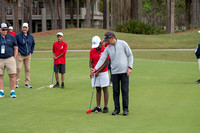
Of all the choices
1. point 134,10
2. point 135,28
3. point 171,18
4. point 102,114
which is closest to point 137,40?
point 135,28

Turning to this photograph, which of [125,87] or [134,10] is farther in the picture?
[134,10]

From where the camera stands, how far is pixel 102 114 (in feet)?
33.2

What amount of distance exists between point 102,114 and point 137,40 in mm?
29889

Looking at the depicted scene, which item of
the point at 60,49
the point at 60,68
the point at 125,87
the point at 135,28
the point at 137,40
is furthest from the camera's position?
the point at 135,28

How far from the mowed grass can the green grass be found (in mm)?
18886

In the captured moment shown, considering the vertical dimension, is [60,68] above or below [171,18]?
below

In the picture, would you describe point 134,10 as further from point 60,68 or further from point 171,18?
point 60,68

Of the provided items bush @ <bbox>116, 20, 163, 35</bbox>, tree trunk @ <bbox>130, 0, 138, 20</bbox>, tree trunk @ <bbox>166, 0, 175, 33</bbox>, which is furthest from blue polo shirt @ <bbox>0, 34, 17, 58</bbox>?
tree trunk @ <bbox>130, 0, 138, 20</bbox>

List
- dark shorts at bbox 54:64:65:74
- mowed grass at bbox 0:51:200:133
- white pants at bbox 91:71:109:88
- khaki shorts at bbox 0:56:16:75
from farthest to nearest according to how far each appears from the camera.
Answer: dark shorts at bbox 54:64:65:74 < khaki shorts at bbox 0:56:16:75 < white pants at bbox 91:71:109:88 < mowed grass at bbox 0:51:200:133

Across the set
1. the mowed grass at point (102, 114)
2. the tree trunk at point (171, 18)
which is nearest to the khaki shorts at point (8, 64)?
the mowed grass at point (102, 114)

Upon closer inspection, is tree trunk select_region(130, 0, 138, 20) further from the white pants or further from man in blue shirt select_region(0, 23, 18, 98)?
the white pants

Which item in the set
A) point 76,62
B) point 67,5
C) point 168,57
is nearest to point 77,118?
point 76,62

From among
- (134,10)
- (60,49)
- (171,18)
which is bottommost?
(60,49)

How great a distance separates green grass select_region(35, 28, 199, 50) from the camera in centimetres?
3800
